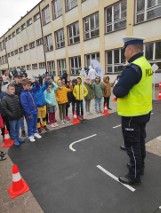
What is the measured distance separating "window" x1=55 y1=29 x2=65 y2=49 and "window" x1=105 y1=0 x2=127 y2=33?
7900mm

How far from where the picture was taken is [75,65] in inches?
797

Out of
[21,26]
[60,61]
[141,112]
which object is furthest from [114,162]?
[21,26]

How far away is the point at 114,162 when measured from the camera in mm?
3779

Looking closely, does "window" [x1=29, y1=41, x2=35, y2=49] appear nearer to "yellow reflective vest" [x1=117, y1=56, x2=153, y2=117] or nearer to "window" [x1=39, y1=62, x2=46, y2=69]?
"window" [x1=39, y1=62, x2=46, y2=69]

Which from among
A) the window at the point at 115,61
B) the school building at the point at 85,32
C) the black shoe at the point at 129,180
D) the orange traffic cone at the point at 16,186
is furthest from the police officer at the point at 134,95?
the window at the point at 115,61

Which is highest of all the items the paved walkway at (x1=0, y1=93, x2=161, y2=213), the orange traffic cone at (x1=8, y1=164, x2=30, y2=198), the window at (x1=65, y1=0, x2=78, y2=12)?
the window at (x1=65, y1=0, x2=78, y2=12)

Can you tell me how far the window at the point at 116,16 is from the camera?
13.4 metres

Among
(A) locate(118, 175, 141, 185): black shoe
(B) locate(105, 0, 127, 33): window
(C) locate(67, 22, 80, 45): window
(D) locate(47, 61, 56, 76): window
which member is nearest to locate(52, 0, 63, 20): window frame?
(C) locate(67, 22, 80, 45): window

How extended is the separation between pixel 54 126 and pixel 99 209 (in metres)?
4.06

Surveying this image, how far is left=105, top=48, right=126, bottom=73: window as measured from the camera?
1424 cm

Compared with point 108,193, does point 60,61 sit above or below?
above

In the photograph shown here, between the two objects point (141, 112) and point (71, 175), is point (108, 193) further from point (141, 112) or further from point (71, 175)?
point (141, 112)

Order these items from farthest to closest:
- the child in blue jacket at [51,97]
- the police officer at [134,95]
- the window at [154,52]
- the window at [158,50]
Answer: the window at [154,52] < the window at [158,50] < the child in blue jacket at [51,97] < the police officer at [134,95]

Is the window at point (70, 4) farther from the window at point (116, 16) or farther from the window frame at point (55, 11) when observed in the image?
the window at point (116, 16)
